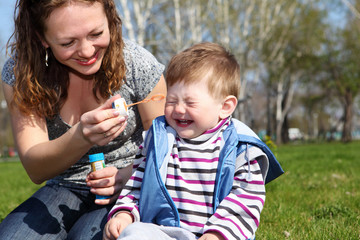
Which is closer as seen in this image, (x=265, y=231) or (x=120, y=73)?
(x=120, y=73)

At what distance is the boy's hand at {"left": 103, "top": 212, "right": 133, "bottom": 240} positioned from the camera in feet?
6.18

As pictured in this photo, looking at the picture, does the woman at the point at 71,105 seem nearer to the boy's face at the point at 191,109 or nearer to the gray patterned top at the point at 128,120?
the gray patterned top at the point at 128,120

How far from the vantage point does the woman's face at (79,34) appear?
2221mm

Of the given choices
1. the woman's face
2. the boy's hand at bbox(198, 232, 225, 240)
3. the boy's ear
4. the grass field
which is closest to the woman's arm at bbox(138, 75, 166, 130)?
the woman's face

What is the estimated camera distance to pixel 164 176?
1.95 metres

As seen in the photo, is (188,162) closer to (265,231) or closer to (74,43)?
(74,43)

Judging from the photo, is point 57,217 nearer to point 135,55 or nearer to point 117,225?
point 117,225

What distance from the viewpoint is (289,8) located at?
2445 cm

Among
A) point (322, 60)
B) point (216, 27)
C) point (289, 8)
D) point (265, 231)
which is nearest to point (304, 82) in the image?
point (322, 60)

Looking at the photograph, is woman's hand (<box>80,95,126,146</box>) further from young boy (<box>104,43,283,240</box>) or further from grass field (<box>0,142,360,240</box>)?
grass field (<box>0,142,360,240</box>)

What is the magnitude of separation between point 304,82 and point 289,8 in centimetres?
780

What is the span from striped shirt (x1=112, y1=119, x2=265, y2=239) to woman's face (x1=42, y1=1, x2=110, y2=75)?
0.80 m

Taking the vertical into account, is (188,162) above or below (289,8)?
below

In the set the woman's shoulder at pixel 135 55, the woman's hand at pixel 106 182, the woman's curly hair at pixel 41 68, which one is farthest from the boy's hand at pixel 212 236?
the woman's shoulder at pixel 135 55
